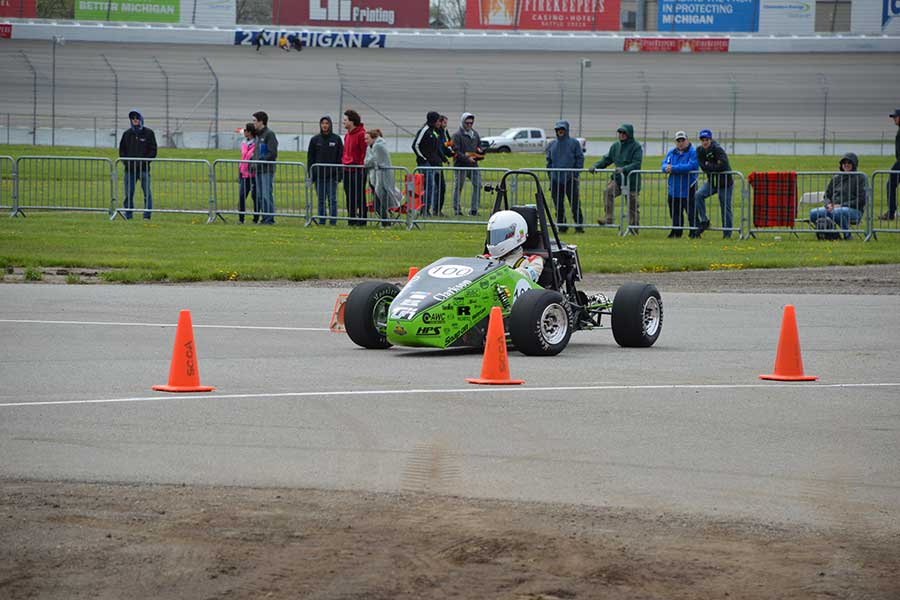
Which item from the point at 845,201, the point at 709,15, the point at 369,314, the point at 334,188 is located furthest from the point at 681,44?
the point at 369,314

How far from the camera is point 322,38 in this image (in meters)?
67.0

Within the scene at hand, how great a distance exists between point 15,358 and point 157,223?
14.1 m

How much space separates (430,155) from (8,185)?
28.6ft

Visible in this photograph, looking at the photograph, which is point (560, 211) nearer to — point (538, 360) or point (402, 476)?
point (538, 360)

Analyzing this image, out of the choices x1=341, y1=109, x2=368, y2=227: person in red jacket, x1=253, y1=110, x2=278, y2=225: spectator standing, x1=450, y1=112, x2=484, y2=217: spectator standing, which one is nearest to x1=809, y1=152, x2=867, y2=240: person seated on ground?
x1=450, y1=112, x2=484, y2=217: spectator standing

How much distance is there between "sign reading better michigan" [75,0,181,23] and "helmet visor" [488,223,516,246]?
5745 centimetres

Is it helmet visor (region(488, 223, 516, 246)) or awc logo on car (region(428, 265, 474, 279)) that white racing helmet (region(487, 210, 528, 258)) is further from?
awc logo on car (region(428, 265, 474, 279))

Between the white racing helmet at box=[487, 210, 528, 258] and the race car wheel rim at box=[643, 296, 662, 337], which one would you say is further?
the race car wheel rim at box=[643, 296, 662, 337]

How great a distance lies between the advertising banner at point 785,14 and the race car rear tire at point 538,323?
6187 cm

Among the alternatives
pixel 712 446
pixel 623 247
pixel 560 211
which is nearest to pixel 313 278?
pixel 623 247

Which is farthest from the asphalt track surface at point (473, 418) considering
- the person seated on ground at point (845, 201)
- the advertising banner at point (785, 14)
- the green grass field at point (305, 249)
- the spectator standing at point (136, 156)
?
the advertising banner at point (785, 14)

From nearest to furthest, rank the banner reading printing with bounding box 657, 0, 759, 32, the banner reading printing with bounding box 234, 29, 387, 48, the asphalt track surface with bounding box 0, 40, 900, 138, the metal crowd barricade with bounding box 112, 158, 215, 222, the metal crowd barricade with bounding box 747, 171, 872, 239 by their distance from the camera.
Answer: the metal crowd barricade with bounding box 747, 171, 872, 239
the metal crowd barricade with bounding box 112, 158, 215, 222
the asphalt track surface with bounding box 0, 40, 900, 138
the banner reading printing with bounding box 234, 29, 387, 48
the banner reading printing with bounding box 657, 0, 759, 32

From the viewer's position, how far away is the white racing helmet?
12031mm

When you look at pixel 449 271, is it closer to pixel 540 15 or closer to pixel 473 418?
pixel 473 418
